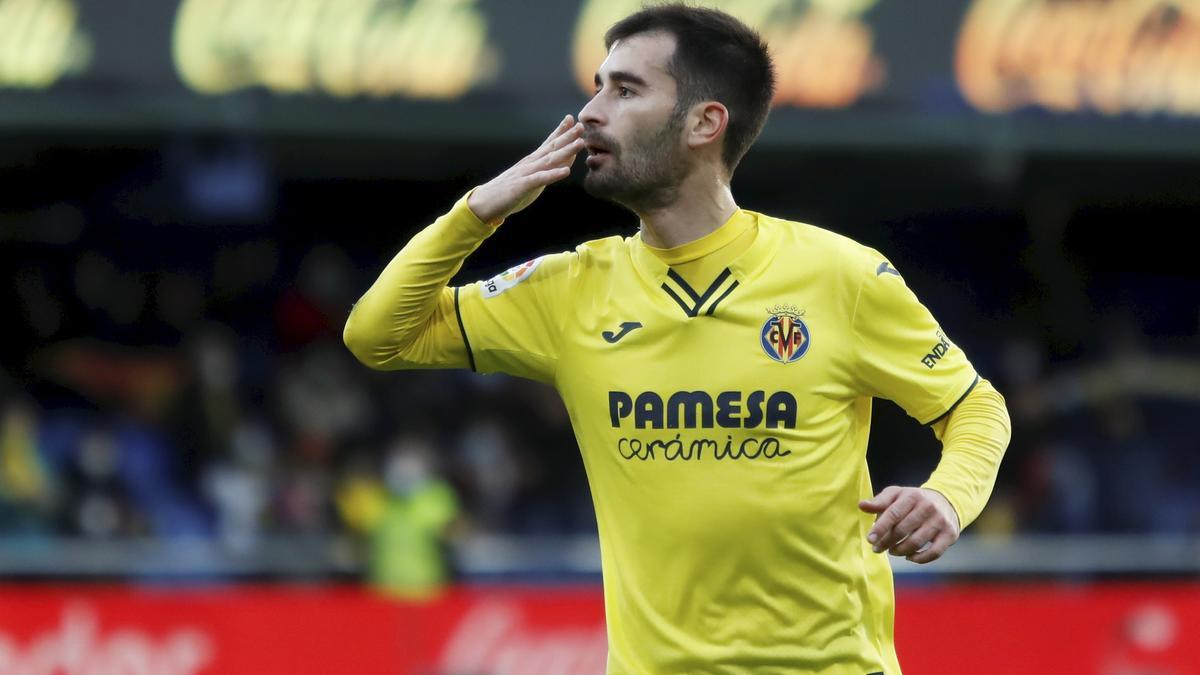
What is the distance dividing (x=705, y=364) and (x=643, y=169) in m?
0.47

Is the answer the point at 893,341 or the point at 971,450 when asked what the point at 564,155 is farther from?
the point at 971,450

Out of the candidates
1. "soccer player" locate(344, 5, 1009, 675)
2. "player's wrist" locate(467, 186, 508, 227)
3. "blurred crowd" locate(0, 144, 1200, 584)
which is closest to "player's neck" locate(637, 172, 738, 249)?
"soccer player" locate(344, 5, 1009, 675)

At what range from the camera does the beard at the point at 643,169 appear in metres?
4.28

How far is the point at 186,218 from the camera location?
14.8m

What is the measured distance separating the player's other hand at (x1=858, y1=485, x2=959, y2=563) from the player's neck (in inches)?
32.3

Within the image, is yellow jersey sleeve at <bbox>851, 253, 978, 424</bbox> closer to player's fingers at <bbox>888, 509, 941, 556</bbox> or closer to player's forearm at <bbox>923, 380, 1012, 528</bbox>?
player's forearm at <bbox>923, 380, 1012, 528</bbox>

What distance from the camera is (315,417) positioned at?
13367mm

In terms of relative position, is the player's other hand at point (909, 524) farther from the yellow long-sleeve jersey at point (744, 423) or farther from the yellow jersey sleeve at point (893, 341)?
the yellow jersey sleeve at point (893, 341)

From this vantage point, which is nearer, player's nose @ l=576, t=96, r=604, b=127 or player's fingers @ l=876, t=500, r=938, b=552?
player's fingers @ l=876, t=500, r=938, b=552

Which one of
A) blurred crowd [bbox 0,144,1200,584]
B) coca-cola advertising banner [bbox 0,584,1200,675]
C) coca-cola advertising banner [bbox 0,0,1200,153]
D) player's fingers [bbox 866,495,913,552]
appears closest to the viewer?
player's fingers [bbox 866,495,913,552]

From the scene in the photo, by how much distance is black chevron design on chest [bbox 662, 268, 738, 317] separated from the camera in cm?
426

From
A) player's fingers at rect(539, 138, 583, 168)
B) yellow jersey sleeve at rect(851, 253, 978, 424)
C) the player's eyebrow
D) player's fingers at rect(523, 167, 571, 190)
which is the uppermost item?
the player's eyebrow

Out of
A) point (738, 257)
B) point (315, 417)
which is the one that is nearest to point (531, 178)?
point (738, 257)

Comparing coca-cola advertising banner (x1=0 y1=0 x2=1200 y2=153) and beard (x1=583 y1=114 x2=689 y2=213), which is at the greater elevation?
coca-cola advertising banner (x1=0 y1=0 x2=1200 y2=153)
